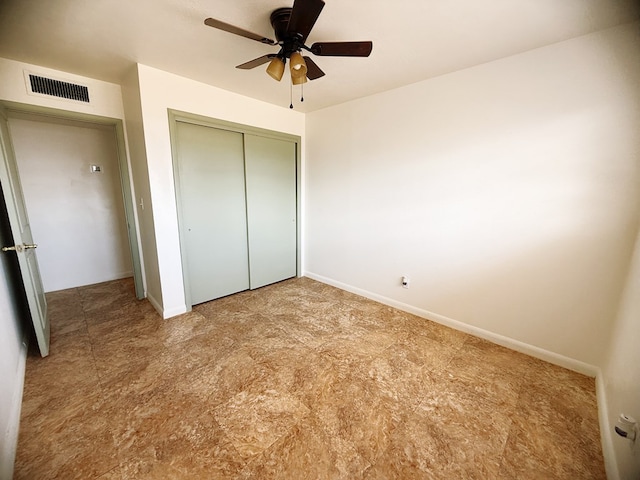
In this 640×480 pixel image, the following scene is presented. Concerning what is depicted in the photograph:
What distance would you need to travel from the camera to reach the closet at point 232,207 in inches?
105

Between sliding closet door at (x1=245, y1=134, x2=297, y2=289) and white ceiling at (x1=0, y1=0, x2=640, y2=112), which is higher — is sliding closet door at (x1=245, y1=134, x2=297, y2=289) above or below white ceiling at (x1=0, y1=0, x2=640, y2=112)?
below

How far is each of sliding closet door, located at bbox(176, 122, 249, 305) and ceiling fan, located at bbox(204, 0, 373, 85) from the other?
1237 mm

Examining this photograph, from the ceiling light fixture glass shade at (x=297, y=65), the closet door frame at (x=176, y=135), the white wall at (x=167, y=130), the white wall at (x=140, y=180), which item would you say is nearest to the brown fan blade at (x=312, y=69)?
the ceiling light fixture glass shade at (x=297, y=65)

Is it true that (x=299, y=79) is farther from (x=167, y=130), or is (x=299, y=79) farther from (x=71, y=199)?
(x=71, y=199)

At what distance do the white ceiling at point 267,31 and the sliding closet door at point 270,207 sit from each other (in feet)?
3.31

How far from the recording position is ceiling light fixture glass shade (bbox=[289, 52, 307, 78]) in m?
1.55

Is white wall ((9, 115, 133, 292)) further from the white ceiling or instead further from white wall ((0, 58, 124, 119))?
the white ceiling

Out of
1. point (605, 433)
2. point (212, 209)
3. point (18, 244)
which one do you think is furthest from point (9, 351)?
point (605, 433)

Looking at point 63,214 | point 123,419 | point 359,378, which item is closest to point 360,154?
point 359,378

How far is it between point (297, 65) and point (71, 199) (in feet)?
12.1

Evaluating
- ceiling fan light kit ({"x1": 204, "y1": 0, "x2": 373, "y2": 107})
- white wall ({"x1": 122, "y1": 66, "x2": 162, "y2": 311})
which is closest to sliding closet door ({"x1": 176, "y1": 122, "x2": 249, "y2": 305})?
white wall ({"x1": 122, "y1": 66, "x2": 162, "y2": 311})

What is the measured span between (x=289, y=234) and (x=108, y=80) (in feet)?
8.54

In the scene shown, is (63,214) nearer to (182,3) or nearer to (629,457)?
(182,3)

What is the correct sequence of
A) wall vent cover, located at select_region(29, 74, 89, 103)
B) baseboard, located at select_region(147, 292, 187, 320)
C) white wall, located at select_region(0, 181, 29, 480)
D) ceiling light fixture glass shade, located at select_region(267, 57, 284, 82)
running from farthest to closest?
baseboard, located at select_region(147, 292, 187, 320)
wall vent cover, located at select_region(29, 74, 89, 103)
ceiling light fixture glass shade, located at select_region(267, 57, 284, 82)
white wall, located at select_region(0, 181, 29, 480)
